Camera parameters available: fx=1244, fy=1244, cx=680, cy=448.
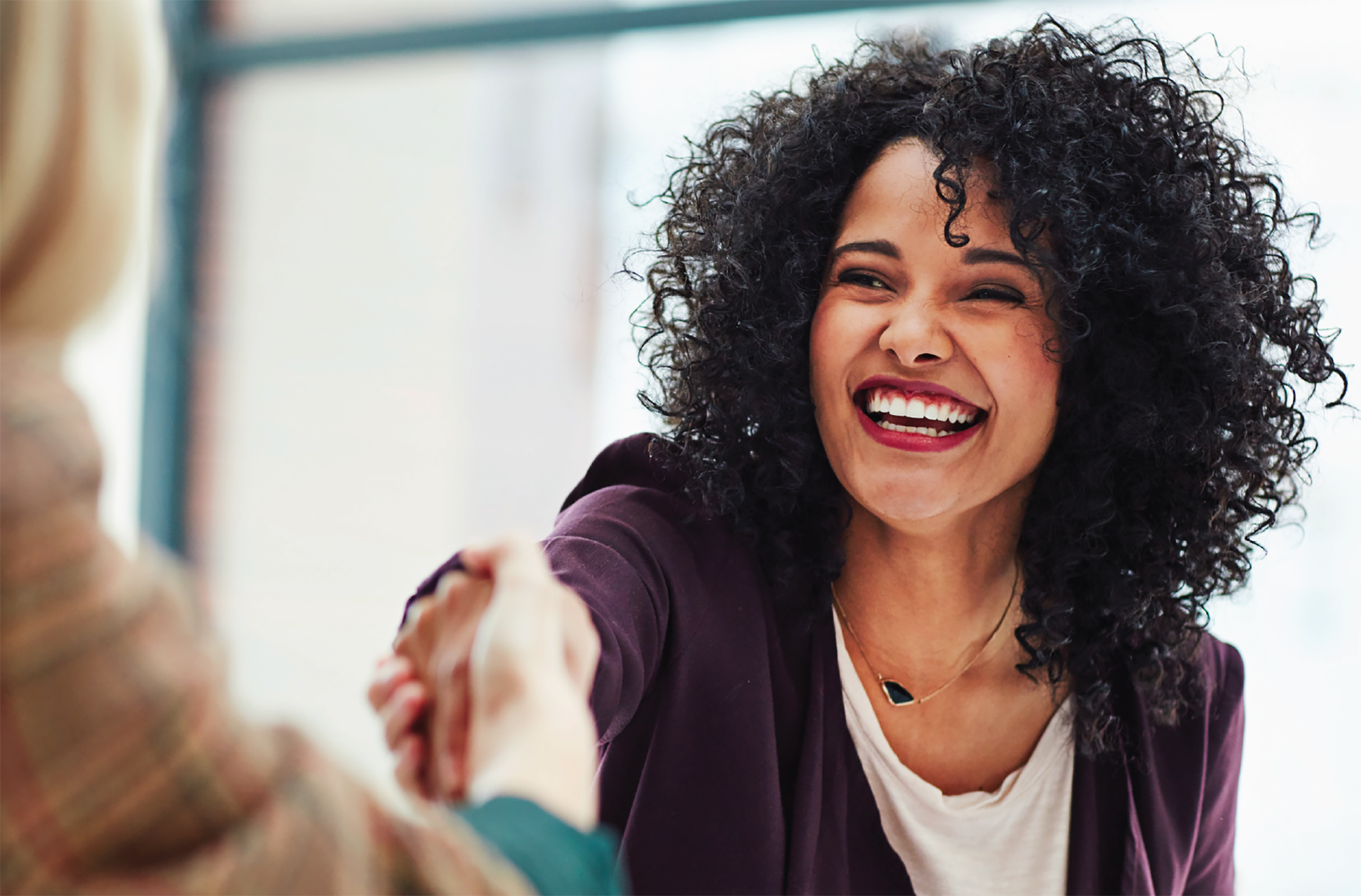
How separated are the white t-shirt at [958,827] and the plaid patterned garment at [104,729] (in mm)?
926

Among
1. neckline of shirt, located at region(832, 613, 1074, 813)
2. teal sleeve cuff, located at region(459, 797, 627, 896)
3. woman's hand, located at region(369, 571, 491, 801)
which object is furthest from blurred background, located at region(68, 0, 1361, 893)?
teal sleeve cuff, located at region(459, 797, 627, 896)

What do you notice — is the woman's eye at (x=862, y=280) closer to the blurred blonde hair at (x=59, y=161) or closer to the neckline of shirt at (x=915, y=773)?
the neckline of shirt at (x=915, y=773)

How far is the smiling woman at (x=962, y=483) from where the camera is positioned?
1.38 meters

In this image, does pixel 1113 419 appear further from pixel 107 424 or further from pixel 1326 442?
pixel 107 424

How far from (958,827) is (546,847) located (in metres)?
0.89

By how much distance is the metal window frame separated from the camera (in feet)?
11.1

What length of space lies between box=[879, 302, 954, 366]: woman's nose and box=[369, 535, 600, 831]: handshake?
598mm

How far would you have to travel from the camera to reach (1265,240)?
1558 mm

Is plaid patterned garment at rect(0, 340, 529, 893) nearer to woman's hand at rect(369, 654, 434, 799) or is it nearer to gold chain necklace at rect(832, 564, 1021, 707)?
woman's hand at rect(369, 654, 434, 799)

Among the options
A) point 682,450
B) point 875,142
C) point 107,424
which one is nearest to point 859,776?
point 682,450

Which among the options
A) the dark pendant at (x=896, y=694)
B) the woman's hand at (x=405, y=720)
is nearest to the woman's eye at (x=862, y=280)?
the dark pendant at (x=896, y=694)

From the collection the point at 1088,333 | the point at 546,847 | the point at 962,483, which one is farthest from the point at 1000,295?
the point at 546,847

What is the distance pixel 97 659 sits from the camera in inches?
21.9

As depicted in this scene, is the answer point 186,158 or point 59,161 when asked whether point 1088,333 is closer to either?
point 59,161
